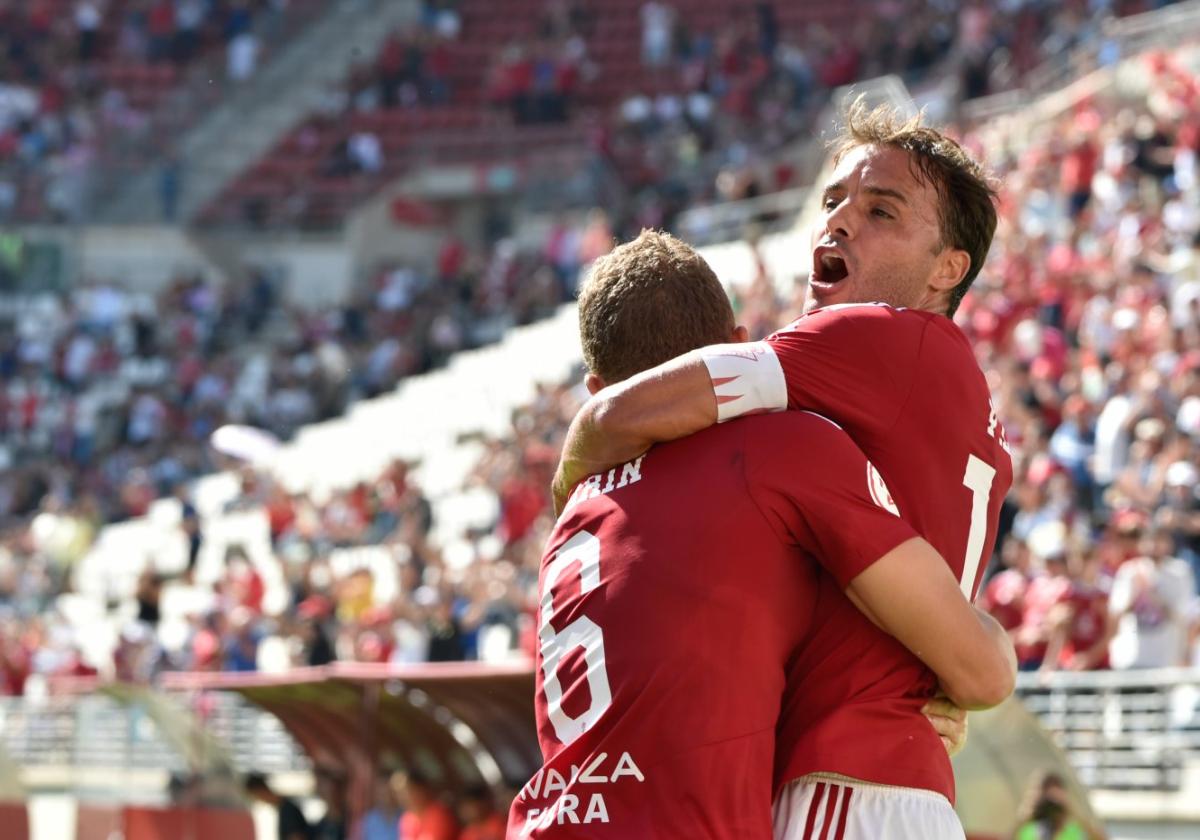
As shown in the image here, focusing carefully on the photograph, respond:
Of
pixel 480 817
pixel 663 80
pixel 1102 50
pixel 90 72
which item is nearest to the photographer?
pixel 480 817

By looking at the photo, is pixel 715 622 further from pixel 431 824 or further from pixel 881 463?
pixel 431 824

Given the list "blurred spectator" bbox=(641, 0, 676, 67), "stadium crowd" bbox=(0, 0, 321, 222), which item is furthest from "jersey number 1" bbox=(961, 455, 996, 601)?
"stadium crowd" bbox=(0, 0, 321, 222)

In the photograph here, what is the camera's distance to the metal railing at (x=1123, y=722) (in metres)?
10.5

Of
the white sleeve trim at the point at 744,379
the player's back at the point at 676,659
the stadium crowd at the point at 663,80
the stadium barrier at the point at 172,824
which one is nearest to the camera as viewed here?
the player's back at the point at 676,659

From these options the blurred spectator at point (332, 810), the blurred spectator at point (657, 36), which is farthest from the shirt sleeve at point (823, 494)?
the blurred spectator at point (657, 36)

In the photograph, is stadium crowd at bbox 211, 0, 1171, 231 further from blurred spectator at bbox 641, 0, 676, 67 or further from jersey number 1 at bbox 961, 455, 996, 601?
jersey number 1 at bbox 961, 455, 996, 601

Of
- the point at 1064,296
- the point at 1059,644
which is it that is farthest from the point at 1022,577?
the point at 1064,296

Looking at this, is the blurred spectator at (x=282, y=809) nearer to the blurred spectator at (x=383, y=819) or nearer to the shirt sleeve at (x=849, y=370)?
the blurred spectator at (x=383, y=819)

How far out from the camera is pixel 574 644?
136 inches

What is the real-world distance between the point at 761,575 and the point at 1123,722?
8.05 meters

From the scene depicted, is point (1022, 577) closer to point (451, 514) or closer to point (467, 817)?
point (467, 817)

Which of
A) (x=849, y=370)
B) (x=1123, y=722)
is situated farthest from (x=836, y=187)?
(x=1123, y=722)

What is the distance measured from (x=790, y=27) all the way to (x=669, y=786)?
3022 centimetres

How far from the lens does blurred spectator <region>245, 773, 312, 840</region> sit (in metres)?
11.0
